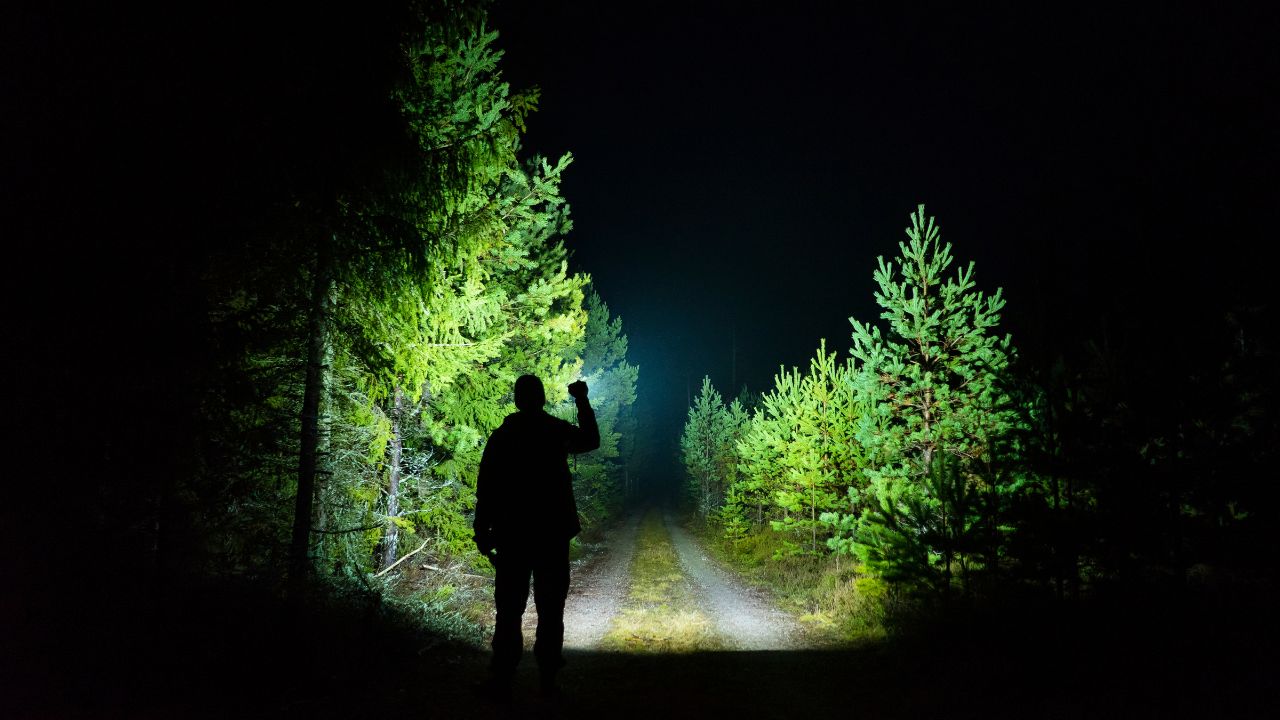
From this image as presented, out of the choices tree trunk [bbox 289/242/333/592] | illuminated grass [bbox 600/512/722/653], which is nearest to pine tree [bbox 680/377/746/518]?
illuminated grass [bbox 600/512/722/653]

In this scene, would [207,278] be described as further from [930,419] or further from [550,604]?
[930,419]

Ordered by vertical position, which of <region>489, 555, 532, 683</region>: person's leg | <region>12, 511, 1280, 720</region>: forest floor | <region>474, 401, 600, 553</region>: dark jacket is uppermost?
<region>474, 401, 600, 553</region>: dark jacket

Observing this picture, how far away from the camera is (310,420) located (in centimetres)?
618

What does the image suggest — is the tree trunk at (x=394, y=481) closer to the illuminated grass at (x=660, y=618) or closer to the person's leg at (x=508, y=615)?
the illuminated grass at (x=660, y=618)

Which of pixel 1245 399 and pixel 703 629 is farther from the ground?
pixel 1245 399

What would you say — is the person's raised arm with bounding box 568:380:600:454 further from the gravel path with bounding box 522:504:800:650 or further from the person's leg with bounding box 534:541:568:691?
the gravel path with bounding box 522:504:800:650

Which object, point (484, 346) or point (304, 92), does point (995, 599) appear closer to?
point (484, 346)

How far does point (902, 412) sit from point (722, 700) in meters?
7.02

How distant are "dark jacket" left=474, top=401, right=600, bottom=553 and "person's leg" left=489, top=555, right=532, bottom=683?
6.9 inches

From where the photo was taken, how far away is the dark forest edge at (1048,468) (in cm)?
753

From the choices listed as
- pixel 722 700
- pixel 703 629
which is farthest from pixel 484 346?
pixel 703 629

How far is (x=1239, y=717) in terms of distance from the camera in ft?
16.3

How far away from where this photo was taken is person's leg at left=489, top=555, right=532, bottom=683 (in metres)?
4.20

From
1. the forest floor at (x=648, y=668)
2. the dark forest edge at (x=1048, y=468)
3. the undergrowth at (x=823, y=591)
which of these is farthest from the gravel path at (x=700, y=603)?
the dark forest edge at (x=1048, y=468)
